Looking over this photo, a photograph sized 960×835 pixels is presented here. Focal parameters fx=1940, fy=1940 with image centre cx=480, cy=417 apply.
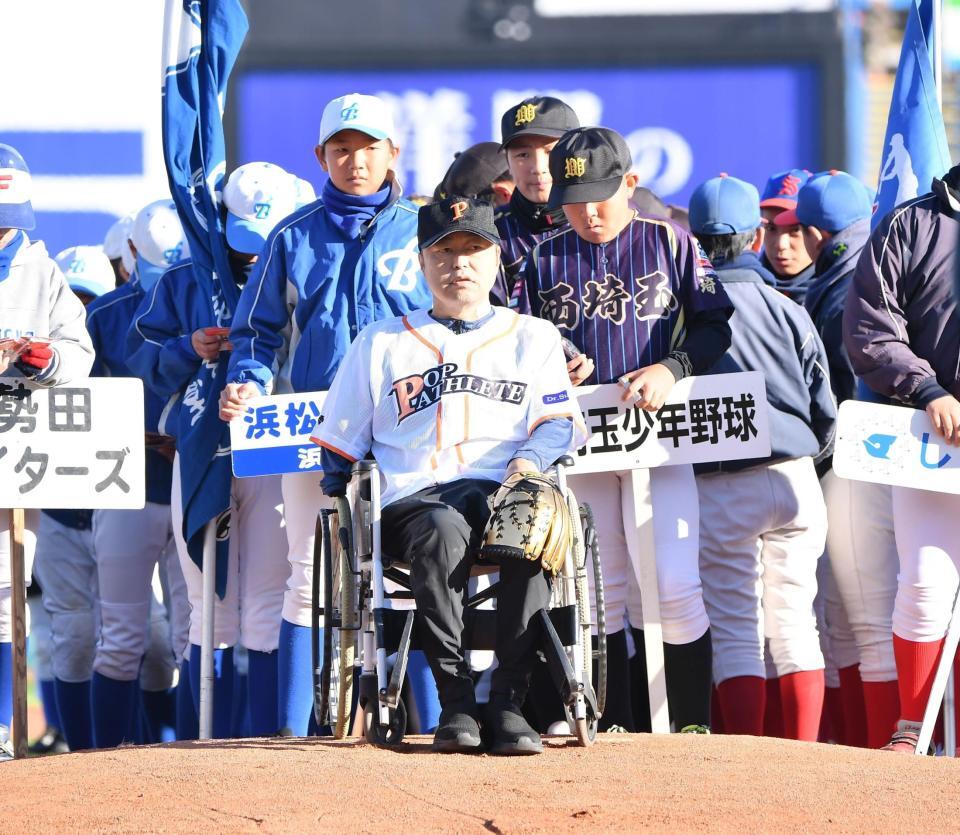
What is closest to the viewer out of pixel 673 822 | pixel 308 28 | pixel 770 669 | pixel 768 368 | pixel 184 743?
pixel 673 822

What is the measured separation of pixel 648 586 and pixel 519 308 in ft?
3.25

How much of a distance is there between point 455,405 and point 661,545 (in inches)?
40.5

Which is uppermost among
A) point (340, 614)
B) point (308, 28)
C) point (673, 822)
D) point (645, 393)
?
point (308, 28)

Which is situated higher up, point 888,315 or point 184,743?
point 888,315

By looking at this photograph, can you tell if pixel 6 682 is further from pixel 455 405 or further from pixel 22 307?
pixel 455 405

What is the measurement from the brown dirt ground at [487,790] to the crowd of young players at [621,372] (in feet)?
Answer: 3.10

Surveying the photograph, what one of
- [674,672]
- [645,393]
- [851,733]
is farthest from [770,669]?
[645,393]

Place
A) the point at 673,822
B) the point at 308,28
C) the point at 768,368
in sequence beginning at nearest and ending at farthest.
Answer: the point at 673,822 < the point at 768,368 < the point at 308,28

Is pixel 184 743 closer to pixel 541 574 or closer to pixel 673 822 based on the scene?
pixel 541 574

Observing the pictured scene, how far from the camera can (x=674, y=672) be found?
627 cm

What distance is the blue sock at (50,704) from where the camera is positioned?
8758mm

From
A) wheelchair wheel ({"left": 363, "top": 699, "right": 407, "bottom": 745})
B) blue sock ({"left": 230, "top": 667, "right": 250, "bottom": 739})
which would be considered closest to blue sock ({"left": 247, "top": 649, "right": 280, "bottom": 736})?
blue sock ({"left": 230, "top": 667, "right": 250, "bottom": 739})

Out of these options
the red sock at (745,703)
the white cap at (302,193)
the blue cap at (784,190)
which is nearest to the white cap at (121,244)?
the white cap at (302,193)

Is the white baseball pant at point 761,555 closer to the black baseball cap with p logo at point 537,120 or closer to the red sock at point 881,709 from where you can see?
the red sock at point 881,709
